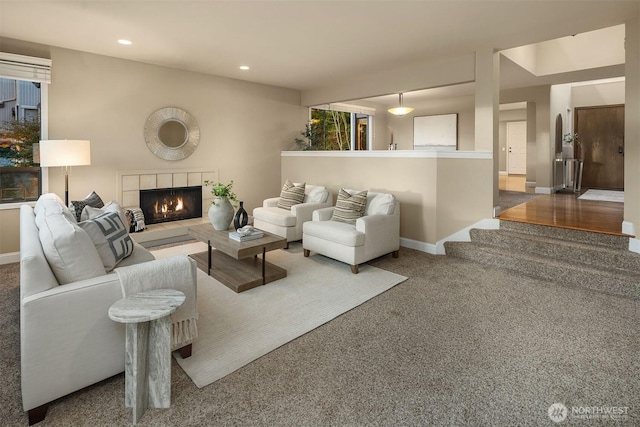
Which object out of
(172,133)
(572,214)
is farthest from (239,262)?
(572,214)

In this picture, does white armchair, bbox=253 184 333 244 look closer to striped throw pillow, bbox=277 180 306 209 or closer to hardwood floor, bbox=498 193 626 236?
striped throw pillow, bbox=277 180 306 209

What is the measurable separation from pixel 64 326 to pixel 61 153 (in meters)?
3.13

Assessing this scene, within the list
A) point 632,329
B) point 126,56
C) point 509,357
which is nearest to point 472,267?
point 632,329

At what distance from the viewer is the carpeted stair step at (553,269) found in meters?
3.30

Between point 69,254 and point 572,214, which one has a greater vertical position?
point 572,214

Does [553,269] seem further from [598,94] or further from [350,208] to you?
[598,94]

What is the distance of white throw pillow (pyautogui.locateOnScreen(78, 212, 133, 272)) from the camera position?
2.43 meters

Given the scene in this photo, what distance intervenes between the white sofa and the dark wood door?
10274 mm

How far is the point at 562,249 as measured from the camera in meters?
3.89

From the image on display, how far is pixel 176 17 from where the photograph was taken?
3.62m

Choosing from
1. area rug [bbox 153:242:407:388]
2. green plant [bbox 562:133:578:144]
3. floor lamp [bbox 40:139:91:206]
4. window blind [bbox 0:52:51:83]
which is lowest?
area rug [bbox 153:242:407:388]

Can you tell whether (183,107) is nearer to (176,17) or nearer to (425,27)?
(176,17)

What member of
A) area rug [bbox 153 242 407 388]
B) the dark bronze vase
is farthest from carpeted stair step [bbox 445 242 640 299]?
the dark bronze vase

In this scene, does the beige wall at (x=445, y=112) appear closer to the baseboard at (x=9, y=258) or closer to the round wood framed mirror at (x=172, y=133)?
the round wood framed mirror at (x=172, y=133)
